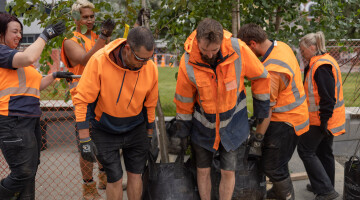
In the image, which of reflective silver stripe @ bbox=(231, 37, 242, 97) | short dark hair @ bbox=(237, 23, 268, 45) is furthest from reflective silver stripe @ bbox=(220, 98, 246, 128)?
short dark hair @ bbox=(237, 23, 268, 45)

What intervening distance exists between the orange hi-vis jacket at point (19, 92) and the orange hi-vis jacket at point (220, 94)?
3.91ft

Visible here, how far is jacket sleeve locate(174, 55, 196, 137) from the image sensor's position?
2.81m

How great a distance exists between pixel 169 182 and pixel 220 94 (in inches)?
38.1

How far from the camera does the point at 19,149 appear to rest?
8.96ft

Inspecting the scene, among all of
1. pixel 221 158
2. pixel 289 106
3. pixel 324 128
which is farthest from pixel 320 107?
pixel 221 158

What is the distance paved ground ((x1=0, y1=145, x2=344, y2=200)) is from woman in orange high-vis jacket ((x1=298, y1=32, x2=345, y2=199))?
383mm

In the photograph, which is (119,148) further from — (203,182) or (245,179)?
(245,179)

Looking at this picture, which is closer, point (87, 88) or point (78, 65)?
point (87, 88)

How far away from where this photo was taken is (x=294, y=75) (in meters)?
3.10

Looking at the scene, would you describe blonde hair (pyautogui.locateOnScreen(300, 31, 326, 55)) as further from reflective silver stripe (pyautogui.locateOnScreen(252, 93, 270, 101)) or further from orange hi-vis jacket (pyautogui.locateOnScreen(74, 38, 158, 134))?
orange hi-vis jacket (pyautogui.locateOnScreen(74, 38, 158, 134))

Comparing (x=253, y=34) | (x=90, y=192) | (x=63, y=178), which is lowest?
(x=63, y=178)

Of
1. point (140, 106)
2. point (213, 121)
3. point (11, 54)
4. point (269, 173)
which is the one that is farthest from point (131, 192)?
point (11, 54)

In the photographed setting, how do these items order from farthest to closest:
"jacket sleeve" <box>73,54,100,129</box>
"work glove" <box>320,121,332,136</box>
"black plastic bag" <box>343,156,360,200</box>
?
"work glove" <box>320,121,332,136</box> < "black plastic bag" <box>343,156,360,200</box> < "jacket sleeve" <box>73,54,100,129</box>

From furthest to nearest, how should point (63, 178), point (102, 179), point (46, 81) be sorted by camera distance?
point (63, 178), point (102, 179), point (46, 81)
